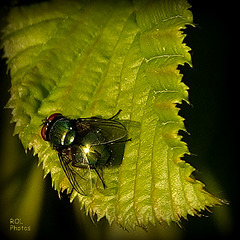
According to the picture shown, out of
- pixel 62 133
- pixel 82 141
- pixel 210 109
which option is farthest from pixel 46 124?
pixel 210 109

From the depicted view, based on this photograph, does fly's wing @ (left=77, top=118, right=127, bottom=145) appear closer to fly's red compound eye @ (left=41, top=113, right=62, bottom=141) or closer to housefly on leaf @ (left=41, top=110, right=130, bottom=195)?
housefly on leaf @ (left=41, top=110, right=130, bottom=195)

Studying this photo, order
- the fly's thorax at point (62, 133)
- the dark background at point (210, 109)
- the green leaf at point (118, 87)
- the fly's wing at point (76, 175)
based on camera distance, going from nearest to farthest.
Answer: the green leaf at point (118, 87) → the fly's wing at point (76, 175) → the fly's thorax at point (62, 133) → the dark background at point (210, 109)

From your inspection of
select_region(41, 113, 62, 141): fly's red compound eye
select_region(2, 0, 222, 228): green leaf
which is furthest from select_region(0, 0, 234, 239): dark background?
select_region(41, 113, 62, 141): fly's red compound eye

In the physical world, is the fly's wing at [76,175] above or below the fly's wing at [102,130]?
below

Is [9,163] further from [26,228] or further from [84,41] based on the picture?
[84,41]

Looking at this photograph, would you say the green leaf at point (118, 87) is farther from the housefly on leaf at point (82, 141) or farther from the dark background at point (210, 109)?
the dark background at point (210, 109)

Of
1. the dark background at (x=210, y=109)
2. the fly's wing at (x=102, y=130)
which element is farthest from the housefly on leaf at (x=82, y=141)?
the dark background at (x=210, y=109)

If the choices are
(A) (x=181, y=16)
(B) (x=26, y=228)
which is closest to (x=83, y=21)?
(A) (x=181, y=16)

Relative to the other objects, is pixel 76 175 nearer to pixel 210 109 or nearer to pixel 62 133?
pixel 62 133
